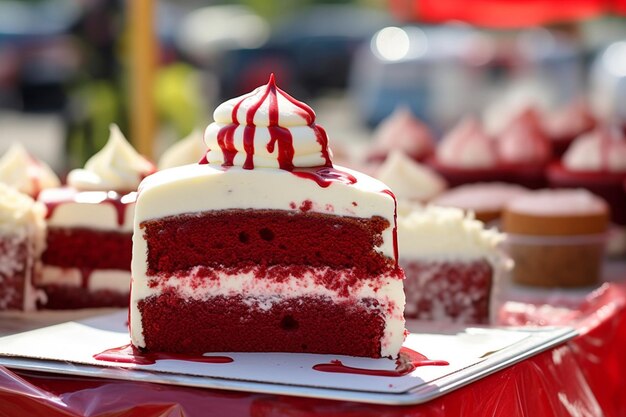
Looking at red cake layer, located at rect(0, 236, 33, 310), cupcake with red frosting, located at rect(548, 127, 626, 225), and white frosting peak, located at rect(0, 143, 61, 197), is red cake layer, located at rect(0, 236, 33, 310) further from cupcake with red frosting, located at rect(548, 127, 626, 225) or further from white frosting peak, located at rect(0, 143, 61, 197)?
cupcake with red frosting, located at rect(548, 127, 626, 225)

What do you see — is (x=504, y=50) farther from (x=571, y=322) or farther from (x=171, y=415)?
(x=171, y=415)

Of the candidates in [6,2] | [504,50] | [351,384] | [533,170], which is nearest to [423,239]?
[351,384]

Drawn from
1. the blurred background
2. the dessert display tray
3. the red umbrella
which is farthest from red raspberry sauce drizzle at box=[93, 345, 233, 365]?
the red umbrella

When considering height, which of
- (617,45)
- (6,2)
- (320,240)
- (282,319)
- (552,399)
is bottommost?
(552,399)

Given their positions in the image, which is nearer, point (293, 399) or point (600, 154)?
point (293, 399)

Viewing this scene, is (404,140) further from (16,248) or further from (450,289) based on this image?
(16,248)

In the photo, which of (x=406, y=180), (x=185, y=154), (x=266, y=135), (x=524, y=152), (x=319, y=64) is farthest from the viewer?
(x=319, y=64)

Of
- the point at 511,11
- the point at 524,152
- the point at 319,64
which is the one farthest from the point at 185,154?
the point at 319,64

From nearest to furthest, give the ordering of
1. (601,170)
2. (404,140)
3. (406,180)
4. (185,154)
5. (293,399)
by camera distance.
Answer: (293,399) → (185,154) → (406,180) → (601,170) → (404,140)
